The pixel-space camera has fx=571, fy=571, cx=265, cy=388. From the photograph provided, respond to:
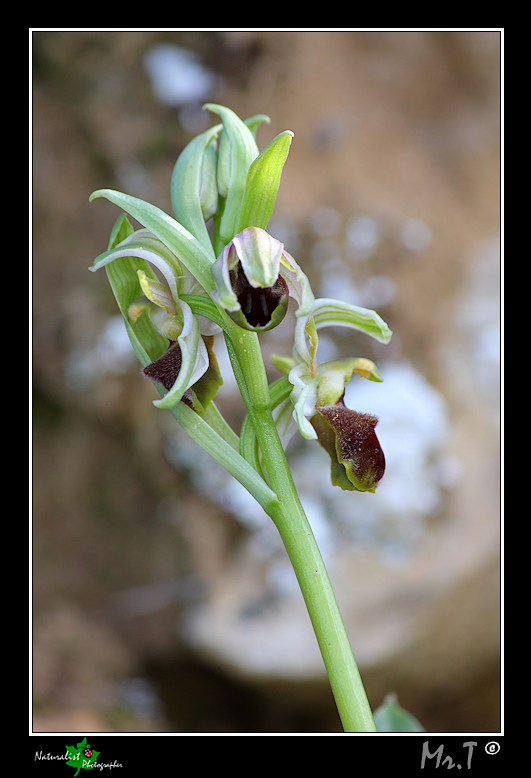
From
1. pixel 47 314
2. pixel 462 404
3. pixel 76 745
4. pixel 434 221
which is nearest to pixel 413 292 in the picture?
pixel 434 221

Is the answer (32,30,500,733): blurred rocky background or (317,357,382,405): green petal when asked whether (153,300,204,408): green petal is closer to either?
(317,357,382,405): green petal

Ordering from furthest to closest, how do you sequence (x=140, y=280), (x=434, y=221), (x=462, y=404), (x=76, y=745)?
(x=434, y=221) → (x=462, y=404) → (x=76, y=745) → (x=140, y=280)

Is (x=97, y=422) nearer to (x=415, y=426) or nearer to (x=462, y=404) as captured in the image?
(x=415, y=426)

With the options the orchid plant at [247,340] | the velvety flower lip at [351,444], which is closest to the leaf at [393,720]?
the orchid plant at [247,340]

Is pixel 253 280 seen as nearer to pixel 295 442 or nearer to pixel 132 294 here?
pixel 132 294

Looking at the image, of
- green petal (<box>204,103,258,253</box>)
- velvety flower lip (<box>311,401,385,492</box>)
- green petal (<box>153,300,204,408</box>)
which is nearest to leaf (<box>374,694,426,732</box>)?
velvety flower lip (<box>311,401,385,492</box>)

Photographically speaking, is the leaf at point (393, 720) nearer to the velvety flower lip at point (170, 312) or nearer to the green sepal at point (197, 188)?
the velvety flower lip at point (170, 312)

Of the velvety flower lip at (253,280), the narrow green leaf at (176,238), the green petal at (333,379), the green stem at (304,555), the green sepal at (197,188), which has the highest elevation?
the green sepal at (197,188)

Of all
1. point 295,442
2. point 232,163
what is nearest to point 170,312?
point 232,163
